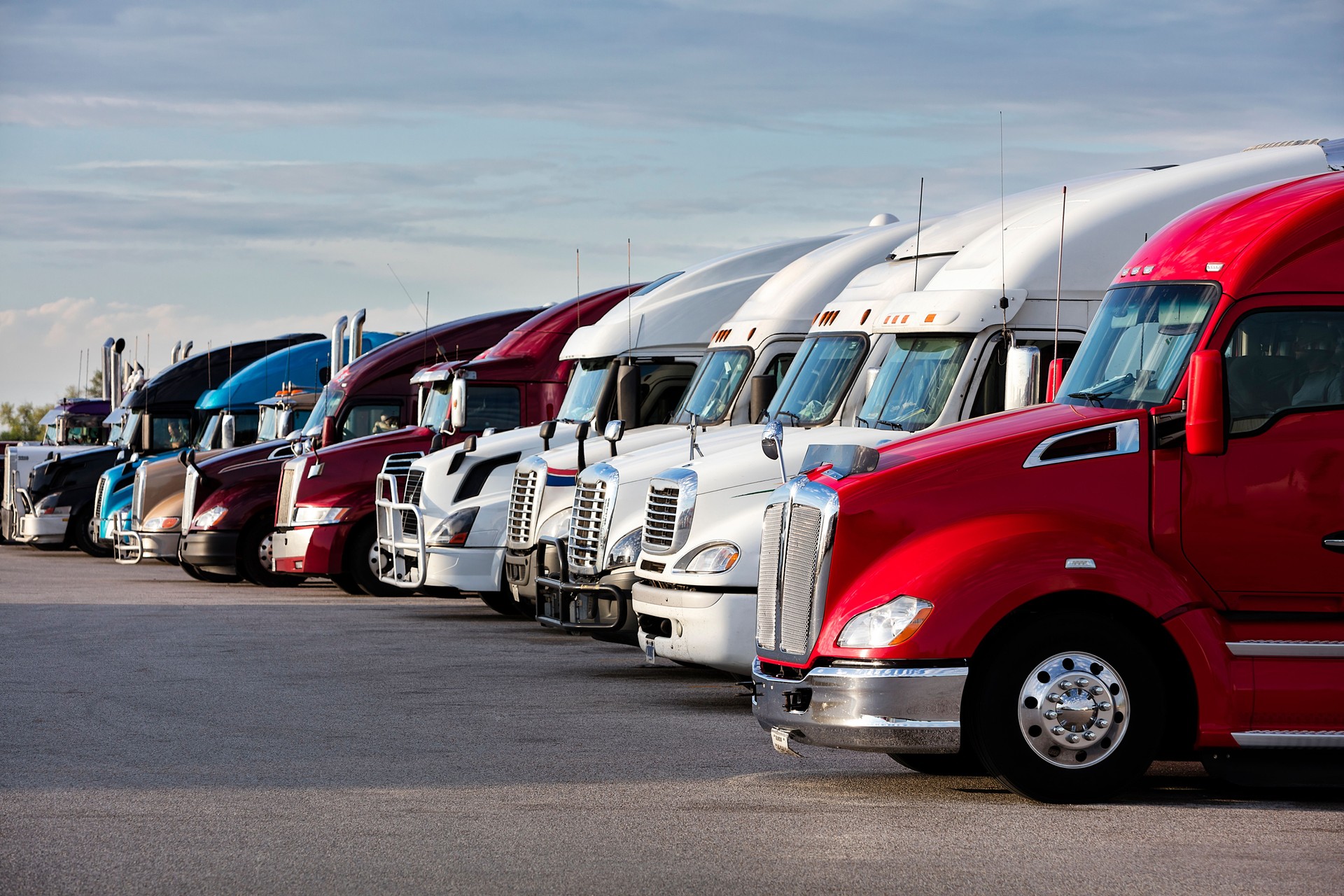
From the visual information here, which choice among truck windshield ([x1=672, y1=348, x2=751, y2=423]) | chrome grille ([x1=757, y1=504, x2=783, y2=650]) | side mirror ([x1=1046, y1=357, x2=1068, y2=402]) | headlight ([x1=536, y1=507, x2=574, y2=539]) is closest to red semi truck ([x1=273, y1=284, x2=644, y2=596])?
truck windshield ([x1=672, y1=348, x2=751, y2=423])

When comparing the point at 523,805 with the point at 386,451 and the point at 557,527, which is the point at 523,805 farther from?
the point at 386,451

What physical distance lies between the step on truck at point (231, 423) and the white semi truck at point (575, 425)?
633 cm

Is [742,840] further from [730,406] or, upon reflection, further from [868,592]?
[730,406]

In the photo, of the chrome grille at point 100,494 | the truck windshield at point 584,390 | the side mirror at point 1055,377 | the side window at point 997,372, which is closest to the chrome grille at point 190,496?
the chrome grille at point 100,494

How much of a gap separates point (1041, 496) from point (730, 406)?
7.43 m

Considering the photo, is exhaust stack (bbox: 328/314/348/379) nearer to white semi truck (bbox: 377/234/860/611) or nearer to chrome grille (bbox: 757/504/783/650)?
white semi truck (bbox: 377/234/860/611)

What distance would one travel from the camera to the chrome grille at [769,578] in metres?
8.51

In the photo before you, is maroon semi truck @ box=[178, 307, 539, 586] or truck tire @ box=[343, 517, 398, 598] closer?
truck tire @ box=[343, 517, 398, 598]

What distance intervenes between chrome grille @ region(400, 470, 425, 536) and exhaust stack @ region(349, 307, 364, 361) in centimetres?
633

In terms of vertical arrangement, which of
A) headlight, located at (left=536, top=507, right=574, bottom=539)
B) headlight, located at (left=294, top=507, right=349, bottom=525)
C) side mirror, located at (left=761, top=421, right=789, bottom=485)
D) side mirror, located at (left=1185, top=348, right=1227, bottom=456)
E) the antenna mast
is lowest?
headlight, located at (left=294, top=507, right=349, bottom=525)

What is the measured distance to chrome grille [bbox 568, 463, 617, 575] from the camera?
41.9 ft

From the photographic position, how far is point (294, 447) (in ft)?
74.9

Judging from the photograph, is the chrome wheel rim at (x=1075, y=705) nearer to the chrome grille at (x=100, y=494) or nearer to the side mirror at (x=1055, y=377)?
the side mirror at (x=1055, y=377)

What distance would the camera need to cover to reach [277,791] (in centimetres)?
821
